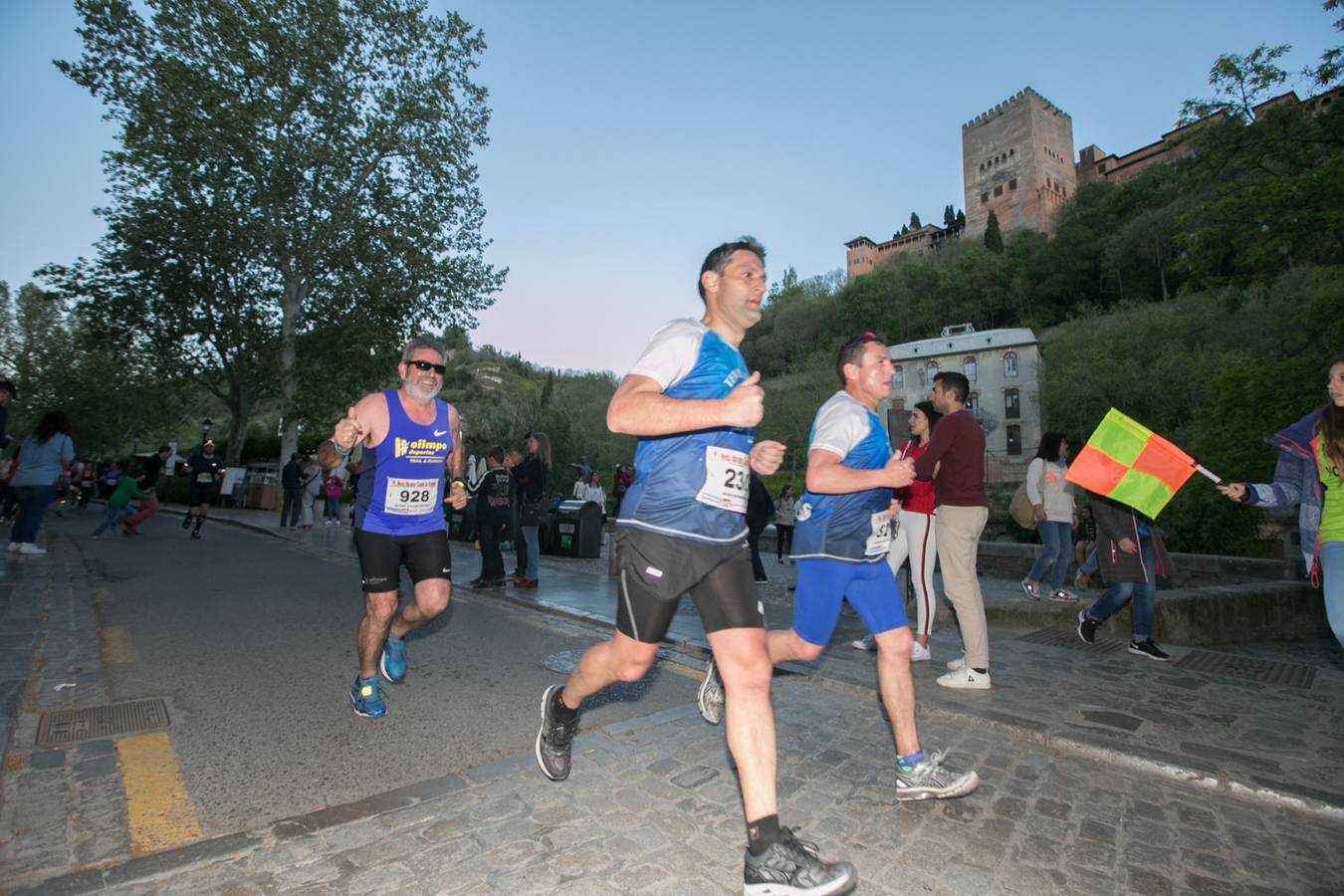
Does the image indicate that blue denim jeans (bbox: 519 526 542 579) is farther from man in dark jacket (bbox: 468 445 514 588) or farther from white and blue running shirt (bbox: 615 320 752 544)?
white and blue running shirt (bbox: 615 320 752 544)

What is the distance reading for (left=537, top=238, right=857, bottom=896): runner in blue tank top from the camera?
Result: 7.45 ft

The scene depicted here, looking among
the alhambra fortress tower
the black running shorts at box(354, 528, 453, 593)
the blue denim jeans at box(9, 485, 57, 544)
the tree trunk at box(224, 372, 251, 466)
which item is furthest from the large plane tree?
the alhambra fortress tower

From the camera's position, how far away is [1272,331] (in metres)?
40.3

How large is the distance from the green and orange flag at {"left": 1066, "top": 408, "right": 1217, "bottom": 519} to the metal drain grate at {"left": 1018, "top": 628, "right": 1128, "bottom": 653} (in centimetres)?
153

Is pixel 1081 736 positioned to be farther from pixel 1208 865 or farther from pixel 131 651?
pixel 131 651

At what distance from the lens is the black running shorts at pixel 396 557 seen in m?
3.96

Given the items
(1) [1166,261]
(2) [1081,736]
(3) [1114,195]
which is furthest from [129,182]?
(3) [1114,195]

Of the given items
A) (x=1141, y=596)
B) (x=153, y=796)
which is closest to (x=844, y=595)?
(x=153, y=796)

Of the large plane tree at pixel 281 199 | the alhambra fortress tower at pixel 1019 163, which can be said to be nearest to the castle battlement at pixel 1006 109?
the alhambra fortress tower at pixel 1019 163

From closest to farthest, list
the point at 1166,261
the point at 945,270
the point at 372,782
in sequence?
the point at 372,782, the point at 1166,261, the point at 945,270

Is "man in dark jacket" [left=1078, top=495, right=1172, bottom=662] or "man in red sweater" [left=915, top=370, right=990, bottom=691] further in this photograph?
"man in dark jacket" [left=1078, top=495, right=1172, bottom=662]

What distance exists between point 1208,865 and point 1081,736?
1.16 meters

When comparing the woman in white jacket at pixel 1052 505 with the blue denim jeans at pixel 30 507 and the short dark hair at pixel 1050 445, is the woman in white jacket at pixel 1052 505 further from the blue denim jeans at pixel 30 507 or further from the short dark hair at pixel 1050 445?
the blue denim jeans at pixel 30 507

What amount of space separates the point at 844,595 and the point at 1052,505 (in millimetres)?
6763
